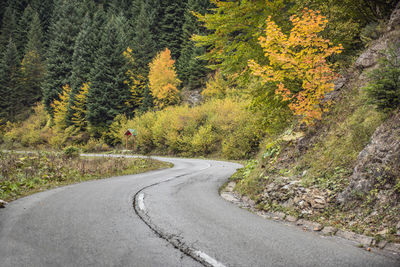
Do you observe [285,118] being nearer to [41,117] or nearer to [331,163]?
[331,163]

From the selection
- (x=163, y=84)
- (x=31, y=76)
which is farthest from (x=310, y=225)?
(x=31, y=76)

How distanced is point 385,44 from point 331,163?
13.2 ft

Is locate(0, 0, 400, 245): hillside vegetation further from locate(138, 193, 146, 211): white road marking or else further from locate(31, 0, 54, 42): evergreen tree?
locate(31, 0, 54, 42): evergreen tree

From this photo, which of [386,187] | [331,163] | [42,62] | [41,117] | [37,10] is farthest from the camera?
[37,10]

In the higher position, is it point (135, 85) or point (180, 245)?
point (135, 85)

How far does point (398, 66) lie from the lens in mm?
4922

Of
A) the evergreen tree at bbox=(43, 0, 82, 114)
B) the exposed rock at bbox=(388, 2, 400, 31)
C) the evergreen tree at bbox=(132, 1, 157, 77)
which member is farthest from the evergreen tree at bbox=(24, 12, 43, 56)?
the exposed rock at bbox=(388, 2, 400, 31)

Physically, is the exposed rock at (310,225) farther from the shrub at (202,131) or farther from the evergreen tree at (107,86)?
the evergreen tree at (107,86)

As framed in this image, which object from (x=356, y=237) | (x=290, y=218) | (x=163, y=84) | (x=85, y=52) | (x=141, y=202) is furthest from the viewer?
(x=85, y=52)

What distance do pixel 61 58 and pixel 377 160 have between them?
53099 mm

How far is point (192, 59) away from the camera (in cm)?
3659

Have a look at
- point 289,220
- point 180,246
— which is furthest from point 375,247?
point 180,246

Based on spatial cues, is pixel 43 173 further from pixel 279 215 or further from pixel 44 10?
pixel 44 10

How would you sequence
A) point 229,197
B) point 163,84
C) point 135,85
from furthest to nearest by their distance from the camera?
point 135,85
point 163,84
point 229,197
